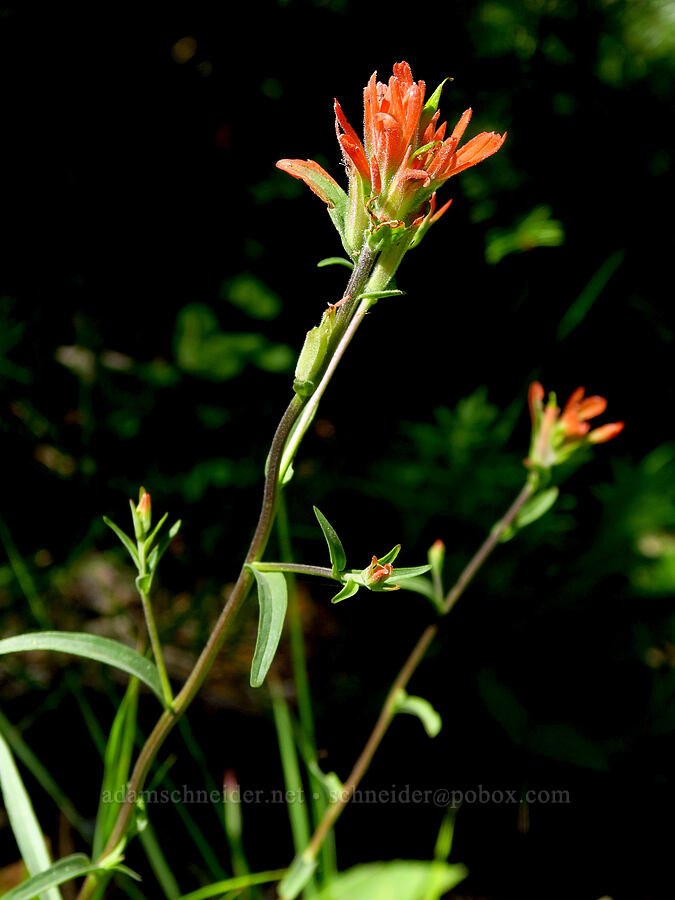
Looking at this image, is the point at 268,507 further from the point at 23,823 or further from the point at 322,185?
the point at 23,823

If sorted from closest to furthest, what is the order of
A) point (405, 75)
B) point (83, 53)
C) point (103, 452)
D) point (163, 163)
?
point (405, 75) < point (83, 53) < point (163, 163) < point (103, 452)

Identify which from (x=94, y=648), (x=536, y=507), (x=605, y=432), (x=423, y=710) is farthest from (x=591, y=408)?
(x=94, y=648)

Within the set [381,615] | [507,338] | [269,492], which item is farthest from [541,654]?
[269,492]

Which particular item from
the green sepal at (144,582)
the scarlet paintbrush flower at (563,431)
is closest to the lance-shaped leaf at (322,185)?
the green sepal at (144,582)

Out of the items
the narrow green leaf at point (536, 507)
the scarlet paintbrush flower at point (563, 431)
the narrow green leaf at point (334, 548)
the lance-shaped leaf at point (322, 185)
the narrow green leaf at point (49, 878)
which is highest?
the scarlet paintbrush flower at point (563, 431)

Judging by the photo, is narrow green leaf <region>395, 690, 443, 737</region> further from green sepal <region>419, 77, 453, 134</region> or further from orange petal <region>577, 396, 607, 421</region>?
green sepal <region>419, 77, 453, 134</region>

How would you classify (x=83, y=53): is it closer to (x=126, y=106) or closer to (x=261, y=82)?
(x=126, y=106)

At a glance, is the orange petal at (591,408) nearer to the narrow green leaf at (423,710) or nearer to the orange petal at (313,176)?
the narrow green leaf at (423,710)
